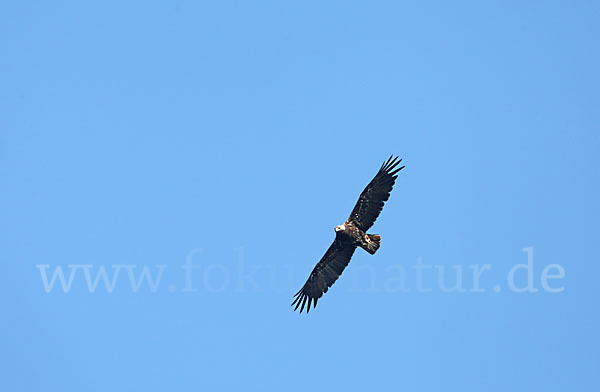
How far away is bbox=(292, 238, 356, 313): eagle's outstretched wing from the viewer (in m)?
33.6

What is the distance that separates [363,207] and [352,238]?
3.89ft

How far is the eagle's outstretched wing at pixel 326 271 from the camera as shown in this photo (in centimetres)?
3359

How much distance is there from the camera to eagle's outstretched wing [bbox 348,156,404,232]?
105 ft

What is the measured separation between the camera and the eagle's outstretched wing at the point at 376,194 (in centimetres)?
3203

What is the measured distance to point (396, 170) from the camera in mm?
32031

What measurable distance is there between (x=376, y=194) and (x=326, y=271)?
3.93 meters

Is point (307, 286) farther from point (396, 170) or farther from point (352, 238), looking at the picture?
point (396, 170)

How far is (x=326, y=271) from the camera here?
113 feet

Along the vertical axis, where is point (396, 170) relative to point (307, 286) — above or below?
above

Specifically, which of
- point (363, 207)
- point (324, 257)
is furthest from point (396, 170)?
point (324, 257)

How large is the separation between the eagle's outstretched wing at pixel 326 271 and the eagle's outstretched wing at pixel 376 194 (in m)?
1.33

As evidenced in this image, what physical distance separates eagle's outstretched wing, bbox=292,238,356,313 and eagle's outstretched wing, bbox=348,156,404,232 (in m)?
1.33

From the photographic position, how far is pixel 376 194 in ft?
105

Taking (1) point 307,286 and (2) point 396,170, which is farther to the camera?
(1) point 307,286
